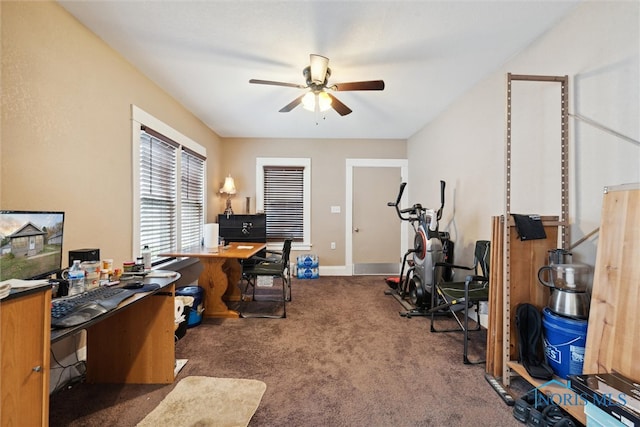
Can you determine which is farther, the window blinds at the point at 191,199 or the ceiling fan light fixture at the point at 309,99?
the window blinds at the point at 191,199

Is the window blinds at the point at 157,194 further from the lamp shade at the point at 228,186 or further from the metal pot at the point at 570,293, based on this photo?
the metal pot at the point at 570,293

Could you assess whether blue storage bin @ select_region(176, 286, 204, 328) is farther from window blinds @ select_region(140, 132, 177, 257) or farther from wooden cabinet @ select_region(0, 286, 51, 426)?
wooden cabinet @ select_region(0, 286, 51, 426)

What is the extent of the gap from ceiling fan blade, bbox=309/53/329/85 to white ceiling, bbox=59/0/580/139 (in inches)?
6.1

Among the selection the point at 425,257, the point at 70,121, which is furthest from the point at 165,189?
the point at 425,257

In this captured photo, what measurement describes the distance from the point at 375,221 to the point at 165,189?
3483 millimetres

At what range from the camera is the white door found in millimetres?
4887

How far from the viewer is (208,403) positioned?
5.29 feet

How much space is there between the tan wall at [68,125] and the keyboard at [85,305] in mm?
665

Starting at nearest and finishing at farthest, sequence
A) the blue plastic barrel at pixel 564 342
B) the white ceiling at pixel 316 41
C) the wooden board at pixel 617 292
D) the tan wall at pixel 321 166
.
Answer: the wooden board at pixel 617 292 < the blue plastic barrel at pixel 564 342 < the white ceiling at pixel 316 41 < the tan wall at pixel 321 166

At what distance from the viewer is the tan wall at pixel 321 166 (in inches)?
190

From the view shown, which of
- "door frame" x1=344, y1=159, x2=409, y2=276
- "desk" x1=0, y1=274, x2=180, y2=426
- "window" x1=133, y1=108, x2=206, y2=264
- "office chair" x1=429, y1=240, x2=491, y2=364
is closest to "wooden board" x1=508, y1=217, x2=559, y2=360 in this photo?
"office chair" x1=429, y1=240, x2=491, y2=364

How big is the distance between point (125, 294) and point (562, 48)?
334 cm

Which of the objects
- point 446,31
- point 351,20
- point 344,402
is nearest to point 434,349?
point 344,402

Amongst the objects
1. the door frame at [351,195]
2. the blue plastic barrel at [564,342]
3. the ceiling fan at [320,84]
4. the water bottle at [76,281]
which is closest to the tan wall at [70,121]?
the water bottle at [76,281]
